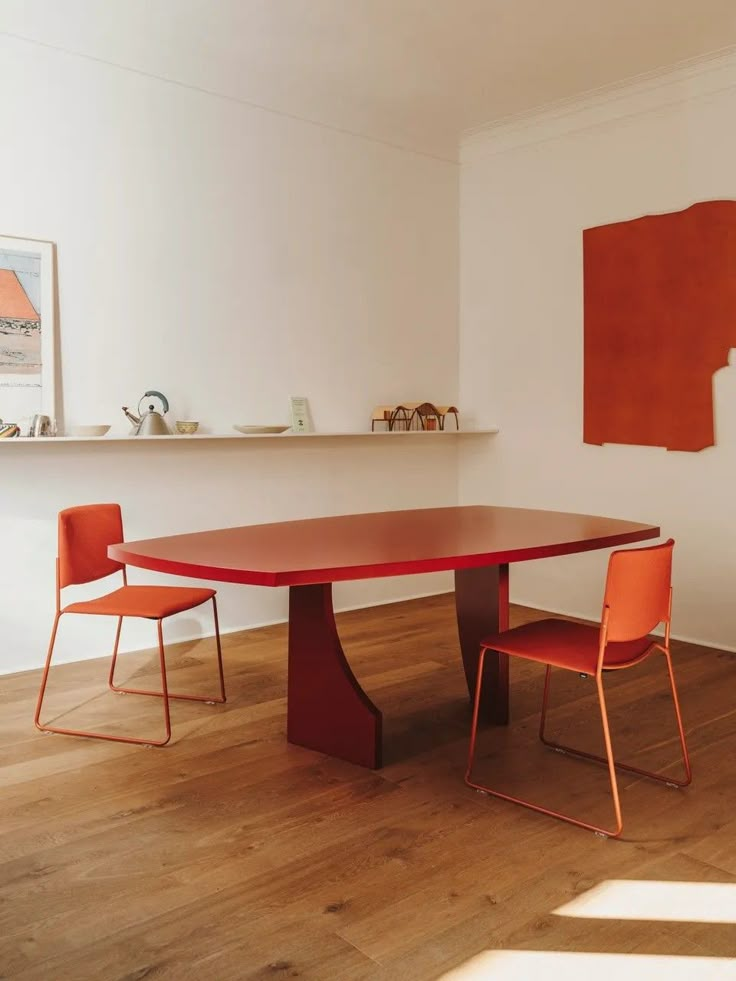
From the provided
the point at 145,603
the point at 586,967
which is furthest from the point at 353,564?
the point at 145,603

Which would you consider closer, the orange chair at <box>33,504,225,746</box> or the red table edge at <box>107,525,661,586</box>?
the red table edge at <box>107,525,661,586</box>

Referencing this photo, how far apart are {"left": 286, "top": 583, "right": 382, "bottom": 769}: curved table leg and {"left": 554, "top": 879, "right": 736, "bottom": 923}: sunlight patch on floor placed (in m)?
0.97

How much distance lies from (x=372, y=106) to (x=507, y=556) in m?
3.38

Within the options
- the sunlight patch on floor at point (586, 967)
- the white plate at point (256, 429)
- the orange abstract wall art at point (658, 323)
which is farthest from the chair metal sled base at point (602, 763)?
the white plate at point (256, 429)

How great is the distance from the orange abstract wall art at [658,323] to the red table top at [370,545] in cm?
140

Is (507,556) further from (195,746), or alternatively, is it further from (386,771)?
(195,746)

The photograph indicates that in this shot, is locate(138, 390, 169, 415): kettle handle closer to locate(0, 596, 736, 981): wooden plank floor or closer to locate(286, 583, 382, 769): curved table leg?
locate(0, 596, 736, 981): wooden plank floor

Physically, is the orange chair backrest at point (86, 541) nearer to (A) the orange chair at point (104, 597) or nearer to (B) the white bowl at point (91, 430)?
(A) the orange chair at point (104, 597)

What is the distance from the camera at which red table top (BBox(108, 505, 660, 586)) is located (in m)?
2.54

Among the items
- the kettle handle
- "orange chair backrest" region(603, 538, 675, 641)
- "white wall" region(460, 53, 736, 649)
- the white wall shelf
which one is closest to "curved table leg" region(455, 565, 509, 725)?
"orange chair backrest" region(603, 538, 675, 641)

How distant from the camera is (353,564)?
2.57m

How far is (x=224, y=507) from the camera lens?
16.3 ft

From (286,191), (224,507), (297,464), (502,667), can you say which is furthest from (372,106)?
(502,667)

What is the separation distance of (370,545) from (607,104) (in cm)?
340
